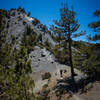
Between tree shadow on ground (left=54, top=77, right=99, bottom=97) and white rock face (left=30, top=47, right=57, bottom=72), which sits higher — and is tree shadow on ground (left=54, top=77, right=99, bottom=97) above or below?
below

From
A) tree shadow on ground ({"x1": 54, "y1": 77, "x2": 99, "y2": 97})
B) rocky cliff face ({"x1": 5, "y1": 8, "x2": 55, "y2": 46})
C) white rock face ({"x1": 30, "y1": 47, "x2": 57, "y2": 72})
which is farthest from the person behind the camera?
rocky cliff face ({"x1": 5, "y1": 8, "x2": 55, "y2": 46})

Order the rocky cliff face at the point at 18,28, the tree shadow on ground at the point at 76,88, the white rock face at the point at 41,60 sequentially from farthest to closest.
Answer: the rocky cliff face at the point at 18,28 → the white rock face at the point at 41,60 → the tree shadow on ground at the point at 76,88

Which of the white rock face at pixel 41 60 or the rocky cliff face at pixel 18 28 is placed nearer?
the white rock face at pixel 41 60

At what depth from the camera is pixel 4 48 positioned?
1166 cm

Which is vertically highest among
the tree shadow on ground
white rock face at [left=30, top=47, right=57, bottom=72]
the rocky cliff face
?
the rocky cliff face

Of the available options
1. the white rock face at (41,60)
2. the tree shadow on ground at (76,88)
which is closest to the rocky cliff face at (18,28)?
the white rock face at (41,60)

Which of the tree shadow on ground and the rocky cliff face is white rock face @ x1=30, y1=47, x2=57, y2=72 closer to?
the tree shadow on ground

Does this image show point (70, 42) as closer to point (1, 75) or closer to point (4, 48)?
point (1, 75)

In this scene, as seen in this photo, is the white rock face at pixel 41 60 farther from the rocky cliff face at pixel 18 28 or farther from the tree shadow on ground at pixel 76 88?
the rocky cliff face at pixel 18 28

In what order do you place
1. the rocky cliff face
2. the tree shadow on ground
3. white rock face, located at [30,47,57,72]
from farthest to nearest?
the rocky cliff face → white rock face, located at [30,47,57,72] → the tree shadow on ground

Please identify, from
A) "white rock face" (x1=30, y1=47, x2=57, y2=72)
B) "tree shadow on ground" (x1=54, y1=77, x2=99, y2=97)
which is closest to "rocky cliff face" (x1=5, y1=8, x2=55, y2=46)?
"white rock face" (x1=30, y1=47, x2=57, y2=72)

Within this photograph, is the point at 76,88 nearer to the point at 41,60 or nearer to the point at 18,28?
the point at 41,60

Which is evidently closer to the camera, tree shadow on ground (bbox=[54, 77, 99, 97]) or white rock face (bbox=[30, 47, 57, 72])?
tree shadow on ground (bbox=[54, 77, 99, 97])

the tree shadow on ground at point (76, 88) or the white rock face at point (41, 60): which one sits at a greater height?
the white rock face at point (41, 60)
